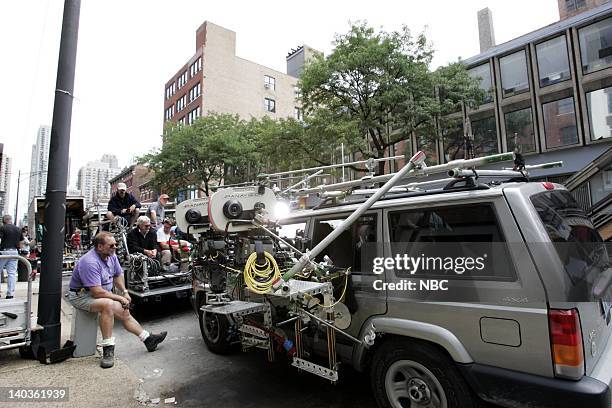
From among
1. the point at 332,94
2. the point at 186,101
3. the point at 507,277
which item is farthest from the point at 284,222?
the point at 186,101

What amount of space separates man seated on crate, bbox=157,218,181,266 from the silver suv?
519 centimetres

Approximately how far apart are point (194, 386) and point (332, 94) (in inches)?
526

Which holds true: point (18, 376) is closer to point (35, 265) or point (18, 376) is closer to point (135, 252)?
point (135, 252)

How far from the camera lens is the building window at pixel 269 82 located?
144 ft

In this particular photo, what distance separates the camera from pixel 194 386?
3.83 m

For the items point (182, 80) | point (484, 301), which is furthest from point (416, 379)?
point (182, 80)

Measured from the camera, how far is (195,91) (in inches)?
1535

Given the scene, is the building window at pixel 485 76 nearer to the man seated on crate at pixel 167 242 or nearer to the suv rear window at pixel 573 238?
the man seated on crate at pixel 167 242

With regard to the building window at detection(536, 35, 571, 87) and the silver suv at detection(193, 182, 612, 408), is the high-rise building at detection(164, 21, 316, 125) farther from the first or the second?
the silver suv at detection(193, 182, 612, 408)

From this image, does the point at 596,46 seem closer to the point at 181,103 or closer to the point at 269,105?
the point at 269,105

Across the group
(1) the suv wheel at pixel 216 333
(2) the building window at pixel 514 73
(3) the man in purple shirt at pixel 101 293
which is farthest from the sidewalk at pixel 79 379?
(2) the building window at pixel 514 73

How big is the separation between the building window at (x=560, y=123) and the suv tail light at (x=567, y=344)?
18.4 metres

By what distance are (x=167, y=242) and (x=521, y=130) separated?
17920 mm

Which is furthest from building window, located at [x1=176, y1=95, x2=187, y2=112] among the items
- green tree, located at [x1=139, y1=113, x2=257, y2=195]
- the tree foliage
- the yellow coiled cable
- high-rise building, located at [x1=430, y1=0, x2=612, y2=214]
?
the yellow coiled cable
